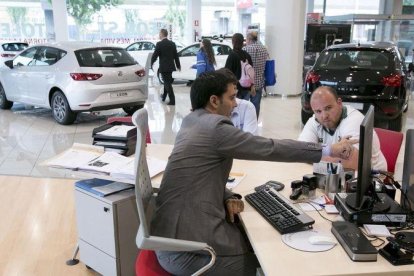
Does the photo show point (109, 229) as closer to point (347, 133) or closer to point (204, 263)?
point (204, 263)

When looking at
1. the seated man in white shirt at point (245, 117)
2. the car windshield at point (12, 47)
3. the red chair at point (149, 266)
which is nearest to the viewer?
the red chair at point (149, 266)

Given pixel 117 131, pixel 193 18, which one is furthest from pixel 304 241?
pixel 193 18

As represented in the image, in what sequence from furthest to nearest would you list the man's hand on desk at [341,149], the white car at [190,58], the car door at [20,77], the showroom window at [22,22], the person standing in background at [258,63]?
the showroom window at [22,22] → the white car at [190,58] → the car door at [20,77] → the person standing in background at [258,63] → the man's hand on desk at [341,149]

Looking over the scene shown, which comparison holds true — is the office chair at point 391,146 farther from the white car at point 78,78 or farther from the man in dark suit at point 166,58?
the man in dark suit at point 166,58

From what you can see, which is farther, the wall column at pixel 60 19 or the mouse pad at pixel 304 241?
the wall column at pixel 60 19

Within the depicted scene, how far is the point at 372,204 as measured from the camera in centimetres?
183

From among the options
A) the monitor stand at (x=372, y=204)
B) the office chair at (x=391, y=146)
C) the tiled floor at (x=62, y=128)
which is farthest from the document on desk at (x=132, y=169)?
the tiled floor at (x=62, y=128)

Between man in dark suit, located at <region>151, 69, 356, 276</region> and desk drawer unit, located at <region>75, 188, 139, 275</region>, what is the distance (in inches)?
24.2

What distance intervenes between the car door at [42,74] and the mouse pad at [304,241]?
5913 mm

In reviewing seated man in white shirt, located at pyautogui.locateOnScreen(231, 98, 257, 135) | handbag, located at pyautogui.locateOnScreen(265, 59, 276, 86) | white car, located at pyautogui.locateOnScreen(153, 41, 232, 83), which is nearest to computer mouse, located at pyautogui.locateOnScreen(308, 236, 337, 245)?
seated man in white shirt, located at pyautogui.locateOnScreen(231, 98, 257, 135)

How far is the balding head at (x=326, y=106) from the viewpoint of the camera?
2.66 meters

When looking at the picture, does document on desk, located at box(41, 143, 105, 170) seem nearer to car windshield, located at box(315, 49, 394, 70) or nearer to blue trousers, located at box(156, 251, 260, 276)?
blue trousers, located at box(156, 251, 260, 276)

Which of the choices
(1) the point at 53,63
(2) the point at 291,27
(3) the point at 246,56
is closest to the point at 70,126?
(1) the point at 53,63

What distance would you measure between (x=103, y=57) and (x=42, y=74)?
3.60 ft
